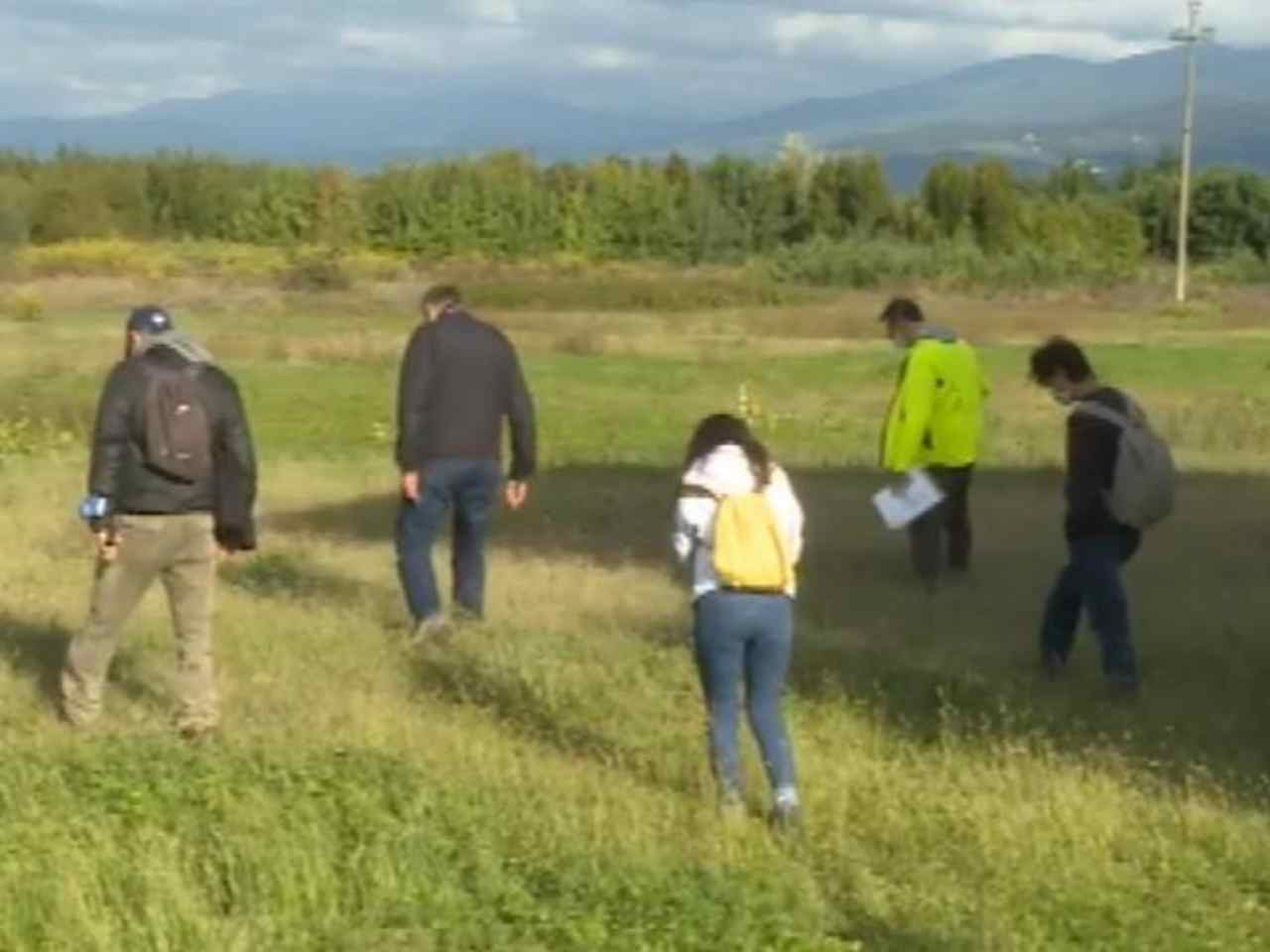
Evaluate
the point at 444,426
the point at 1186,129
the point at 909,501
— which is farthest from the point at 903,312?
the point at 1186,129

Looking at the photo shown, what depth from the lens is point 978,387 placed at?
15234 mm

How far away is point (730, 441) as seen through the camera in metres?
8.94

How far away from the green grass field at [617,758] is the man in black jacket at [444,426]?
1.57 ft

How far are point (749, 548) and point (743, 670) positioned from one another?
0.48 m

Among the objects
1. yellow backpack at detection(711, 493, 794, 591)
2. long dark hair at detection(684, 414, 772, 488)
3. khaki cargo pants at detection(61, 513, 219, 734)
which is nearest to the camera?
yellow backpack at detection(711, 493, 794, 591)

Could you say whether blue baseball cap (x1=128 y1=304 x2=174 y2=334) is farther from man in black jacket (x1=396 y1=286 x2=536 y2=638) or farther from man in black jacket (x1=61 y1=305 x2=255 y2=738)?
man in black jacket (x1=396 y1=286 x2=536 y2=638)

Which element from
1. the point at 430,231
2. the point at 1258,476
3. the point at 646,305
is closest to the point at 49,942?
the point at 1258,476

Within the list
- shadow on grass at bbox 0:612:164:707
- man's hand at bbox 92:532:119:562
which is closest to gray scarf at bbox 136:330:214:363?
man's hand at bbox 92:532:119:562

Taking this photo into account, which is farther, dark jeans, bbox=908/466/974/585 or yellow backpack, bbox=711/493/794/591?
dark jeans, bbox=908/466/974/585

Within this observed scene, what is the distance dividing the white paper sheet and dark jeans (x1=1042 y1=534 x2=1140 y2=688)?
1.94 m

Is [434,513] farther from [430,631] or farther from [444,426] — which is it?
[430,631]

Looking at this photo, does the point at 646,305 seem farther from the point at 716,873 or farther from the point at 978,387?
the point at 716,873

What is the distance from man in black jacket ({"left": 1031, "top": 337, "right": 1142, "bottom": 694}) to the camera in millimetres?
12211

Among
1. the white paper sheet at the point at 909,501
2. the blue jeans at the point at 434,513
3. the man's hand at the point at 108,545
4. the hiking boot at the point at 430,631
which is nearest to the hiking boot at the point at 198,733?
the man's hand at the point at 108,545
